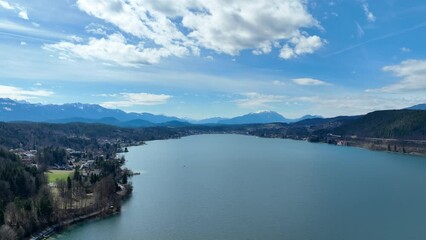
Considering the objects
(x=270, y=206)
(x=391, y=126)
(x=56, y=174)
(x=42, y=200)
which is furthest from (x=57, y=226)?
(x=391, y=126)

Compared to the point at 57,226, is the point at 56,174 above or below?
above

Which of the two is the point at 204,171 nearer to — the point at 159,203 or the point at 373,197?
the point at 159,203

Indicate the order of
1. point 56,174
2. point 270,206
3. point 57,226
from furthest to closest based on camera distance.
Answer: point 56,174 → point 270,206 → point 57,226

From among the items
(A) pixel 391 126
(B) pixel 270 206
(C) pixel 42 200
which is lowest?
(B) pixel 270 206

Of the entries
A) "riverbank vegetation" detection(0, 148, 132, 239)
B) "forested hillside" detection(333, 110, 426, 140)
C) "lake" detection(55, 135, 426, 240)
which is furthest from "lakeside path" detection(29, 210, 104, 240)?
"forested hillside" detection(333, 110, 426, 140)

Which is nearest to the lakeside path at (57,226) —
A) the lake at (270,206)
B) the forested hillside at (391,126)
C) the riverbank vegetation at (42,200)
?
the riverbank vegetation at (42,200)

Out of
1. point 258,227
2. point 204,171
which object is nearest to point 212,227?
point 258,227

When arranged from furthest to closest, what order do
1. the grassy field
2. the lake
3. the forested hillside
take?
the forested hillside → the grassy field → the lake

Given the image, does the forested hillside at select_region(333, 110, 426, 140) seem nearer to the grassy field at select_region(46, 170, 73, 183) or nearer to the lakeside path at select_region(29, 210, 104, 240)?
the grassy field at select_region(46, 170, 73, 183)

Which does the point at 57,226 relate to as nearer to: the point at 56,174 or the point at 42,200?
the point at 42,200
